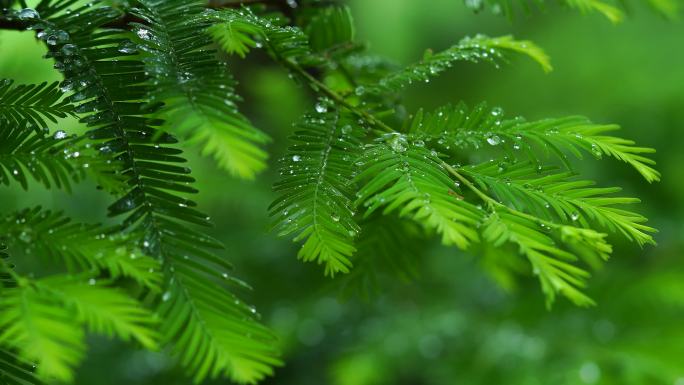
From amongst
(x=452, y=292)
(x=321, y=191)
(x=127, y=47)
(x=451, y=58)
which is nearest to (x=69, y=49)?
(x=127, y=47)

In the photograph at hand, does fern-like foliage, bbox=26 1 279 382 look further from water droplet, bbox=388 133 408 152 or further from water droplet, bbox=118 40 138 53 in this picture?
water droplet, bbox=388 133 408 152

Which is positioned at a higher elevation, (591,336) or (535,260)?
(535,260)

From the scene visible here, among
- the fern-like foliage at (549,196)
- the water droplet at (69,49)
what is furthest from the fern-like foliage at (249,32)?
the fern-like foliage at (549,196)

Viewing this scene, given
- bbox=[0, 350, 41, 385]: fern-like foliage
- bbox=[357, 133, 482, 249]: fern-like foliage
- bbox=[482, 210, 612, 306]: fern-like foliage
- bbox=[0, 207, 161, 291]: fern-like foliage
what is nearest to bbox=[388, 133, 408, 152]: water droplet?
bbox=[357, 133, 482, 249]: fern-like foliage

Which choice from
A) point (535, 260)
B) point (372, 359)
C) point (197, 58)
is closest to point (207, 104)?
point (197, 58)

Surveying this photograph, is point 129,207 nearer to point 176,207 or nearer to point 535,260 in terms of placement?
point 176,207

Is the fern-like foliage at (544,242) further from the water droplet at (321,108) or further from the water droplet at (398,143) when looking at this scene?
the water droplet at (321,108)

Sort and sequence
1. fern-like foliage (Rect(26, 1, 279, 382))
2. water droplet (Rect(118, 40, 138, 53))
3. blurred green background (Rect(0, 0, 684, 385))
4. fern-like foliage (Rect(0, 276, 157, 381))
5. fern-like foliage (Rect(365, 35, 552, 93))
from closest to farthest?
fern-like foliage (Rect(0, 276, 157, 381)) → fern-like foliage (Rect(26, 1, 279, 382)) → water droplet (Rect(118, 40, 138, 53)) → fern-like foliage (Rect(365, 35, 552, 93)) → blurred green background (Rect(0, 0, 684, 385))
